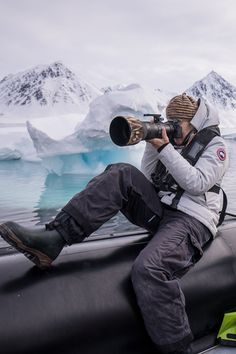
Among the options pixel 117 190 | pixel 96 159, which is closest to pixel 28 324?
pixel 117 190

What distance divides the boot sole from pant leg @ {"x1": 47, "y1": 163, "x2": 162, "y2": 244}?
12cm

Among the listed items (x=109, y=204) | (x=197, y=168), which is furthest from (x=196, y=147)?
(x=109, y=204)

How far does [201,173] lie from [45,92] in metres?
107

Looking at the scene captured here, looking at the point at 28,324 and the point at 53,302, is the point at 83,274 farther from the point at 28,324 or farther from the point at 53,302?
the point at 28,324

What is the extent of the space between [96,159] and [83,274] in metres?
13.5

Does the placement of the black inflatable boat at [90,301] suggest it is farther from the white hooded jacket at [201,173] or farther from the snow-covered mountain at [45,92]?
the snow-covered mountain at [45,92]

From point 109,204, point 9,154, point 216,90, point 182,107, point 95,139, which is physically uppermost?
point 182,107

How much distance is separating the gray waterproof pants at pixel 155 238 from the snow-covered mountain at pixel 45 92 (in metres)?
88.0

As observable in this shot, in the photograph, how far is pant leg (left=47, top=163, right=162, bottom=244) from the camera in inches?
70.5

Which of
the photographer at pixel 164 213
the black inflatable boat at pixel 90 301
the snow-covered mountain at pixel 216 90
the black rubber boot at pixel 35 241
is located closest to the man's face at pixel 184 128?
the photographer at pixel 164 213

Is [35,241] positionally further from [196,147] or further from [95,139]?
[95,139]

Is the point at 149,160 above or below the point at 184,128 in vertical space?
below

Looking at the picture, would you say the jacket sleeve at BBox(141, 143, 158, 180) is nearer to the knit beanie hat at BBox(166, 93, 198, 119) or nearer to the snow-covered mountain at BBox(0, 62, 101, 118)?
the knit beanie hat at BBox(166, 93, 198, 119)

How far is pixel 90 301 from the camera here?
174 centimetres
